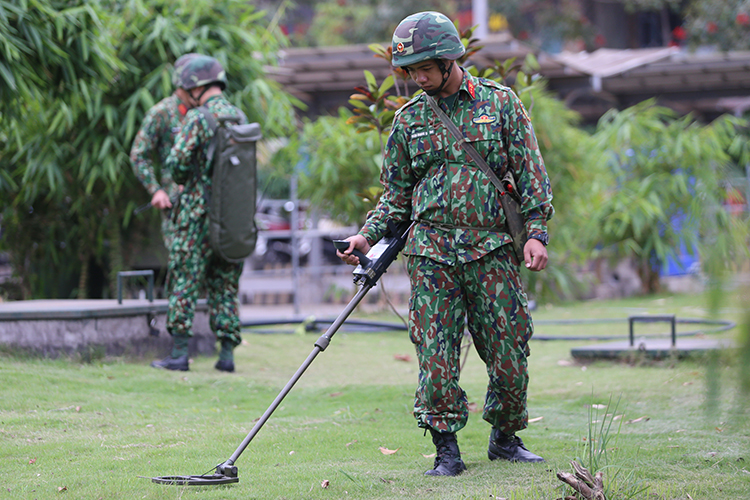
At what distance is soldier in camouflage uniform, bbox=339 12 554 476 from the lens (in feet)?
10.0

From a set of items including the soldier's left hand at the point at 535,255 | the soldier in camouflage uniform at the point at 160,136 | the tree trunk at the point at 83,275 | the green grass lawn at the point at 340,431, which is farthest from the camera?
the tree trunk at the point at 83,275

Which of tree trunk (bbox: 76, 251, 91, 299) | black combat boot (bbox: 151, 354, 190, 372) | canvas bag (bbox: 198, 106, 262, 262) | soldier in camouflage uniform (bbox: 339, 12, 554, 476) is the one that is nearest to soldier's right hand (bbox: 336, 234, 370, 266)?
soldier in camouflage uniform (bbox: 339, 12, 554, 476)

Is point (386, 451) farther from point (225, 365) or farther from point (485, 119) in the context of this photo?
point (225, 365)

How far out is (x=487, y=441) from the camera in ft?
12.3

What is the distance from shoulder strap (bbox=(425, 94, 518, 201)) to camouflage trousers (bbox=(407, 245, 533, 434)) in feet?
0.71

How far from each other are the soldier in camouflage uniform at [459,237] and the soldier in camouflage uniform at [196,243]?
2.40m

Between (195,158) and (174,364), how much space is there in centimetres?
130

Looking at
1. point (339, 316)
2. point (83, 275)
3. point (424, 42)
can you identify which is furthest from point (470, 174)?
point (83, 275)

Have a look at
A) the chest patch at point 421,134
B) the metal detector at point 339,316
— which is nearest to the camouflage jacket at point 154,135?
the metal detector at point 339,316

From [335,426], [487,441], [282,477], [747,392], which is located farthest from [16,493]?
[747,392]

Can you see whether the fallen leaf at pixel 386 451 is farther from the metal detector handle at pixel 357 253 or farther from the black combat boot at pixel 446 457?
the metal detector handle at pixel 357 253

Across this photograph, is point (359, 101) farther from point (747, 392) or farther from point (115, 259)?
point (115, 259)

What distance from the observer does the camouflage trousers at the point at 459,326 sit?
3.06 metres

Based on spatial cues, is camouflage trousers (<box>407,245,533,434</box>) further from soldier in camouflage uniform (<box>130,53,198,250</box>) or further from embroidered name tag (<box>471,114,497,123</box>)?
soldier in camouflage uniform (<box>130,53,198,250</box>)
